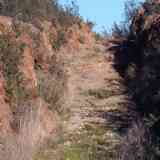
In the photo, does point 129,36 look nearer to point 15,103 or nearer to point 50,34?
point 50,34

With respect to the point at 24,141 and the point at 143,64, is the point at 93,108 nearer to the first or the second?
the point at 143,64

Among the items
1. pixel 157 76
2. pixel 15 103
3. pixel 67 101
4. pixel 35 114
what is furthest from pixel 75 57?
pixel 35 114

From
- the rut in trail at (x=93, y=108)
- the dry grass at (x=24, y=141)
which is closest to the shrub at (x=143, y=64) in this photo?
the rut in trail at (x=93, y=108)

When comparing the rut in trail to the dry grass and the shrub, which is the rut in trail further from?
the dry grass

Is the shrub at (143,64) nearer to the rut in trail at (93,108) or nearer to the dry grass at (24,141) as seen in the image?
the rut in trail at (93,108)

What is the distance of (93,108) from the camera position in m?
20.0

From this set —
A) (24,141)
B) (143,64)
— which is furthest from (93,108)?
(24,141)

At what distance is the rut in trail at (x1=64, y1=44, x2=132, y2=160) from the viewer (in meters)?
15.3

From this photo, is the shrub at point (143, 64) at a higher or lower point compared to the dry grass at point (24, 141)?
higher

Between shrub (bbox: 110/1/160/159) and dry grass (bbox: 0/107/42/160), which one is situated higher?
shrub (bbox: 110/1/160/159)

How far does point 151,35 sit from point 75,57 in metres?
6.23

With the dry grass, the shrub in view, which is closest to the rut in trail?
the shrub

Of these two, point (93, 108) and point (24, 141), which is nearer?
point (24, 141)

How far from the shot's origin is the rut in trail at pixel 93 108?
15266mm
